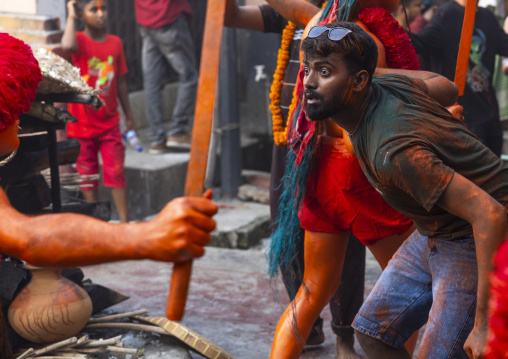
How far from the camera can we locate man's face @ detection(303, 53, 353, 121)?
2.65 metres

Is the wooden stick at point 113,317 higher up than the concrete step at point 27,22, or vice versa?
the concrete step at point 27,22

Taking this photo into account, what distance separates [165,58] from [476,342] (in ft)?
19.2

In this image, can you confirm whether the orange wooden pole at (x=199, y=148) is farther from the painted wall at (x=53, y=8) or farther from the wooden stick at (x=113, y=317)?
the painted wall at (x=53, y=8)

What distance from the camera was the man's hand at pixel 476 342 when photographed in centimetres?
237

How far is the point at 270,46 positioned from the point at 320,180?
209 inches

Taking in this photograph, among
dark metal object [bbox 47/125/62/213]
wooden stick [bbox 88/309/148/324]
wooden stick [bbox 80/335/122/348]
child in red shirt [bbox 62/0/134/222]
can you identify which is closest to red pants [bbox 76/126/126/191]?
child in red shirt [bbox 62/0/134/222]

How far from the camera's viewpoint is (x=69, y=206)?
14.6ft

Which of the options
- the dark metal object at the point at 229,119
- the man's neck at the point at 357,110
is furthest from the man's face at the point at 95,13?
the man's neck at the point at 357,110

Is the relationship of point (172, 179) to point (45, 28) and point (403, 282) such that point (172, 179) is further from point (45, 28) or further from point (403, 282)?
point (403, 282)

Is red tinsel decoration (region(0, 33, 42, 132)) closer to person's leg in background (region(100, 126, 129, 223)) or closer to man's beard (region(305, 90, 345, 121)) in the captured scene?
man's beard (region(305, 90, 345, 121))

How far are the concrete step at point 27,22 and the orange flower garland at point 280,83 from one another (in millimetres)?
3221

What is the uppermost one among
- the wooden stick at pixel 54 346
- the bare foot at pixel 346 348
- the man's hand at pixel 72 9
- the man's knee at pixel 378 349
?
the man's hand at pixel 72 9

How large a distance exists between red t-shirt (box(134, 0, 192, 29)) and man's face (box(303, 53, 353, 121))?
4.99 meters

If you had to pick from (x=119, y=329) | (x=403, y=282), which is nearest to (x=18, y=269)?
(x=119, y=329)
